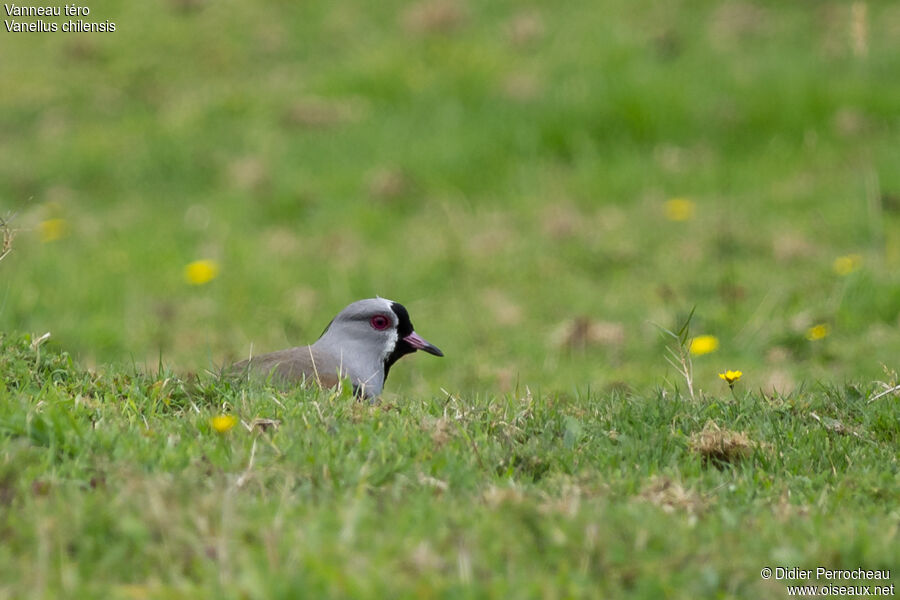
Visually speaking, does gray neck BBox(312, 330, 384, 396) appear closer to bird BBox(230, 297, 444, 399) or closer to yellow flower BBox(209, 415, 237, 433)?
bird BBox(230, 297, 444, 399)

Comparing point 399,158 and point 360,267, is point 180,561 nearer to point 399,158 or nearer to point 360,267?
point 360,267

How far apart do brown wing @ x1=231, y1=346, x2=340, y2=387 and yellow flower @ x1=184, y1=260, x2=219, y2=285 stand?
4.93 meters

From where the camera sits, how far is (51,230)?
12.3 metres

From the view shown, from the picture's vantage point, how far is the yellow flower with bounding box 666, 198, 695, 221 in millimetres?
11734

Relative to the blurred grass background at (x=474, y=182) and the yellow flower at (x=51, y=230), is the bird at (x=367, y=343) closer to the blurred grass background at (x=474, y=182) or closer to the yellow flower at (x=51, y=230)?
the blurred grass background at (x=474, y=182)

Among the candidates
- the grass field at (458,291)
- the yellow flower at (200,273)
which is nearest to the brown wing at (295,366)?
Result: the grass field at (458,291)

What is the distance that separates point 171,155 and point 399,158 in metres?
2.81

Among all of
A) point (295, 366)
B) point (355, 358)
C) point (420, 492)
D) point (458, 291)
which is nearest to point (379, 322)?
point (355, 358)

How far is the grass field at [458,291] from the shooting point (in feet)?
11.2

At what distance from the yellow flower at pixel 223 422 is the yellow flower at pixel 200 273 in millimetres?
6551

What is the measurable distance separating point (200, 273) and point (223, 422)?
6.83 meters

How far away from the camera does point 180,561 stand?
325cm

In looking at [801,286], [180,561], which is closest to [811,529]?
[180,561]

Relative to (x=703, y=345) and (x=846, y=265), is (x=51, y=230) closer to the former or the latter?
(x=703, y=345)
